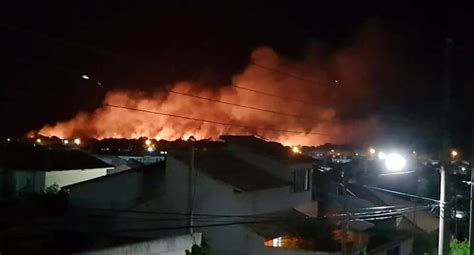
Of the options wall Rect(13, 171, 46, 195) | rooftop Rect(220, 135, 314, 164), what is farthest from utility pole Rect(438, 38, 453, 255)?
wall Rect(13, 171, 46, 195)

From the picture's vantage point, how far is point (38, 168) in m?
34.3

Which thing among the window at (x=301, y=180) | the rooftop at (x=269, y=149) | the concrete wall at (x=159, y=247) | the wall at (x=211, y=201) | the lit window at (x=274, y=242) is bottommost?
the lit window at (x=274, y=242)

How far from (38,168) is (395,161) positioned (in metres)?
23.4

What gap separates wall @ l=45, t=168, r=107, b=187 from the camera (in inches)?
1369

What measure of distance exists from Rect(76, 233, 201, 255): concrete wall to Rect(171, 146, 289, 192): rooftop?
7037 millimetres

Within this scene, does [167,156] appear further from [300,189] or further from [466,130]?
[466,130]

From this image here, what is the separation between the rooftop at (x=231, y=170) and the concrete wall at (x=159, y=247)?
704 cm

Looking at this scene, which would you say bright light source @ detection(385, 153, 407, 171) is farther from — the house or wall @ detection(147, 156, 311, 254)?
the house

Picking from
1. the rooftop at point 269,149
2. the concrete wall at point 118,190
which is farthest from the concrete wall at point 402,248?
the concrete wall at point 118,190

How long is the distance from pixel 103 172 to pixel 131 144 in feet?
47.6

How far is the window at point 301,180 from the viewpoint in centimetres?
2923

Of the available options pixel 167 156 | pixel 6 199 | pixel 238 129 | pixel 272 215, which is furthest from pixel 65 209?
pixel 238 129

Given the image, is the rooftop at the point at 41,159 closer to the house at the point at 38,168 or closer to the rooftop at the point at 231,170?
the house at the point at 38,168

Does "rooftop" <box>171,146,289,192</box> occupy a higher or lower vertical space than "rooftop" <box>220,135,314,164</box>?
lower
